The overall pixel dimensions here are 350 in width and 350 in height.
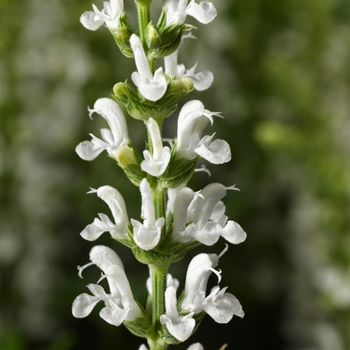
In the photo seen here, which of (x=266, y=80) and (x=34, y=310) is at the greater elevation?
(x=266, y=80)

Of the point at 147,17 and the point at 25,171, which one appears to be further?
the point at 25,171

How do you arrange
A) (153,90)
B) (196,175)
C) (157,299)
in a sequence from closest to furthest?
(153,90)
(157,299)
(196,175)

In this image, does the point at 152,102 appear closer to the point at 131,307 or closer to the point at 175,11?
the point at 175,11

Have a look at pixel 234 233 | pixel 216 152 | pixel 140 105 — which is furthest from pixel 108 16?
pixel 234 233

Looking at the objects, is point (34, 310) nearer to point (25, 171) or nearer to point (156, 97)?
point (25, 171)

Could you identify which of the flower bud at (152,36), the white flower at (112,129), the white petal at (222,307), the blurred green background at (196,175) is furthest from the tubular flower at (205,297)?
the blurred green background at (196,175)

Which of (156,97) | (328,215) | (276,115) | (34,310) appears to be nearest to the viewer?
(156,97)

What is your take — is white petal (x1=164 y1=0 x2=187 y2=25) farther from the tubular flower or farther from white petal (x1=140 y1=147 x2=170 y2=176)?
the tubular flower

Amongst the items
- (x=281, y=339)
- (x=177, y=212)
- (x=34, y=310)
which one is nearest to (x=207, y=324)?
(x=281, y=339)
